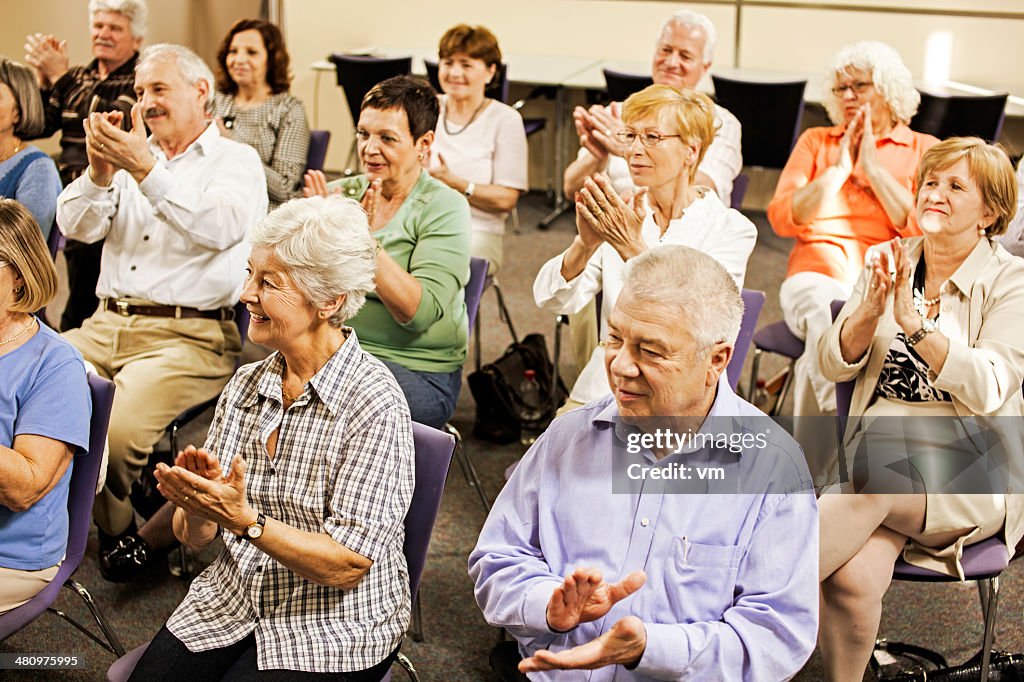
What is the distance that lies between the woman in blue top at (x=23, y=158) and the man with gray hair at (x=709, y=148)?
1562mm

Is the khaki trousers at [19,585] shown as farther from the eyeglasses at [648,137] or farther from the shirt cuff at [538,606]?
the eyeglasses at [648,137]

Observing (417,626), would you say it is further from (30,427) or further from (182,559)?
(30,427)

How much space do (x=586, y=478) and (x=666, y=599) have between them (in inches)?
8.9

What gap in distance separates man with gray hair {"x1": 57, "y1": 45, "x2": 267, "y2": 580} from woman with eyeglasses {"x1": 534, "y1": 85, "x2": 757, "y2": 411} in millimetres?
Answer: 929

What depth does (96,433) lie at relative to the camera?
2227 millimetres

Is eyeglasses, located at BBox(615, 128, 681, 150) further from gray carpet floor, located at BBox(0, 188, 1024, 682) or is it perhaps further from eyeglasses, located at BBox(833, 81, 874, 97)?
eyeglasses, located at BBox(833, 81, 874, 97)

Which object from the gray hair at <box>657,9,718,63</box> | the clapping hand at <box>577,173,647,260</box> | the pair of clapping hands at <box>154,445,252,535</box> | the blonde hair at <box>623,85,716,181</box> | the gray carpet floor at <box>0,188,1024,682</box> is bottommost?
the gray carpet floor at <box>0,188,1024,682</box>

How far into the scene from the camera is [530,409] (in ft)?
12.0

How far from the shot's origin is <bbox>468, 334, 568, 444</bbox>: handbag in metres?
3.64

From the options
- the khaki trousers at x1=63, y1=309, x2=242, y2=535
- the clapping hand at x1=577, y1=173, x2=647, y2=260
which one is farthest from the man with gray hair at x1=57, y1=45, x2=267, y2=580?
the clapping hand at x1=577, y1=173, x2=647, y2=260

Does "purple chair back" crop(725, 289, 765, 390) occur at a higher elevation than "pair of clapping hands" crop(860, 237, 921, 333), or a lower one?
lower

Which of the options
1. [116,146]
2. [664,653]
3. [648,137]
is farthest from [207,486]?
[648,137]

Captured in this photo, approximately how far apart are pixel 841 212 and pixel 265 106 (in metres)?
2.19

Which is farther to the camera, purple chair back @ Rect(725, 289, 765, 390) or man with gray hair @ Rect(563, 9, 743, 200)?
man with gray hair @ Rect(563, 9, 743, 200)
